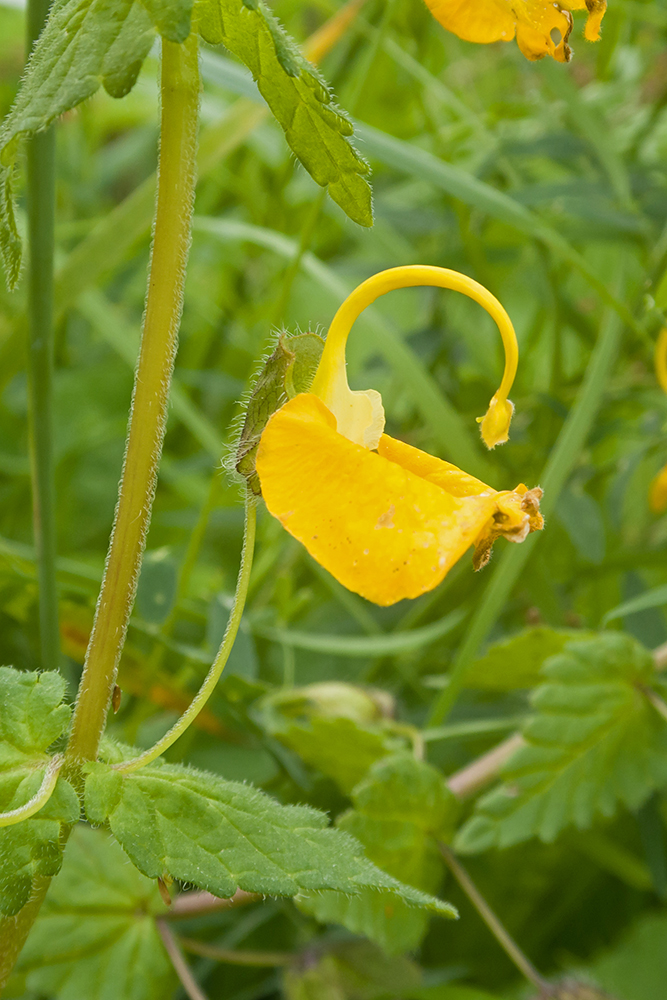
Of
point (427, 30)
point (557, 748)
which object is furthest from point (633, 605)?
point (427, 30)

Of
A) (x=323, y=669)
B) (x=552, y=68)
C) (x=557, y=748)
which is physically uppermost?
(x=552, y=68)

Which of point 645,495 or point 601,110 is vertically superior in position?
point 601,110

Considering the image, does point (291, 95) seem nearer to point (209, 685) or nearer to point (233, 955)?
point (209, 685)

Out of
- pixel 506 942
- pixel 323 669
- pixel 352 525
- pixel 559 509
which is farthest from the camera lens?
pixel 323 669

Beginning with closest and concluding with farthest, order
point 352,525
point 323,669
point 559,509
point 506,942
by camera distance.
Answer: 1. point 352,525
2. point 506,942
3. point 559,509
4. point 323,669

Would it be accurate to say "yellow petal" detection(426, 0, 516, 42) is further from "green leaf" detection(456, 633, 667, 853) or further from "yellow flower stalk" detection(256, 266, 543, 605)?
"green leaf" detection(456, 633, 667, 853)

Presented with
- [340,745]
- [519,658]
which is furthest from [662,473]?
[340,745]

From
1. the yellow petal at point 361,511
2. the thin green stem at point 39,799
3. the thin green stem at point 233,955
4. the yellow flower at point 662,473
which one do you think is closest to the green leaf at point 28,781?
the thin green stem at point 39,799

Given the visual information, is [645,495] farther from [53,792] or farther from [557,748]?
[53,792]
